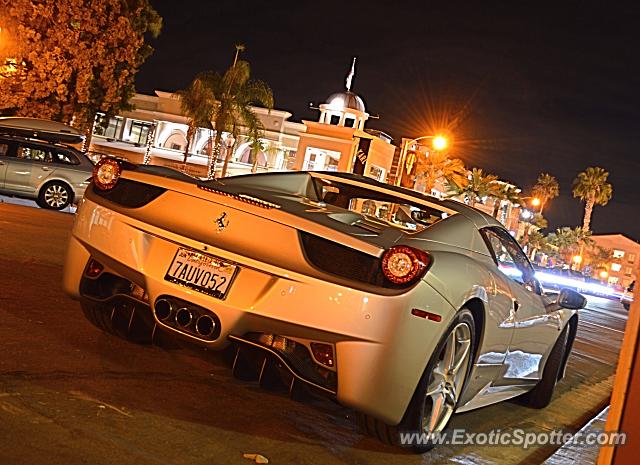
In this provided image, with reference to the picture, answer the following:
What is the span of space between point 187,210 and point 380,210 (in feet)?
10.4

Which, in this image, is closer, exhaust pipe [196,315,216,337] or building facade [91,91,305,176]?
exhaust pipe [196,315,216,337]

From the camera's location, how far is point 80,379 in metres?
4.24

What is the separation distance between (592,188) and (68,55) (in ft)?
266

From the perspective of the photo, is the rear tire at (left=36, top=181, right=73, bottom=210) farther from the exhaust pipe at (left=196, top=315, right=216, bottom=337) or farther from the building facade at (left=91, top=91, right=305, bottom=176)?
the building facade at (left=91, top=91, right=305, bottom=176)

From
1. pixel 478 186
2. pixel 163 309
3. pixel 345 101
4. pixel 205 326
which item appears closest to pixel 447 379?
pixel 205 326

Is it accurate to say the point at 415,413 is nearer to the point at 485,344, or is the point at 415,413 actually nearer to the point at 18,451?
the point at 485,344

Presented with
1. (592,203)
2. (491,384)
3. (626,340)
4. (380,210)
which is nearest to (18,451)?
(626,340)

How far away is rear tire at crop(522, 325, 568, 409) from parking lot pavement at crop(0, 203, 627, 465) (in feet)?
0.68

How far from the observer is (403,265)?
389 centimetres

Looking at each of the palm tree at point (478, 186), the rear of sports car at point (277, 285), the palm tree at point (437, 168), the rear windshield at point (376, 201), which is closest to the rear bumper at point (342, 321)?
the rear of sports car at point (277, 285)

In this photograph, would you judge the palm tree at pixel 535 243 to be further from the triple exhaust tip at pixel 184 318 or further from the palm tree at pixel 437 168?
the triple exhaust tip at pixel 184 318

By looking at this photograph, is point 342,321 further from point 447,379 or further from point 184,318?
point 447,379

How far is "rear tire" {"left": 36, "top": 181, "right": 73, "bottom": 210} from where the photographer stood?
17.5 metres

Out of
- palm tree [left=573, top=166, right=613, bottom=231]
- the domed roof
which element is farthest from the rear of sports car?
palm tree [left=573, top=166, right=613, bottom=231]
